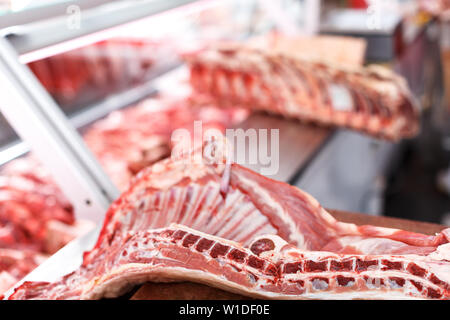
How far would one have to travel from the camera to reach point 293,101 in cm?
246

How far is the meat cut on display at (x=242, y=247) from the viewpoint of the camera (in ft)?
2.81

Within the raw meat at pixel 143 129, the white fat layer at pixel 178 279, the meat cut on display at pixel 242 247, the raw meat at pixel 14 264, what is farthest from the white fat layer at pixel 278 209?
the raw meat at pixel 143 129

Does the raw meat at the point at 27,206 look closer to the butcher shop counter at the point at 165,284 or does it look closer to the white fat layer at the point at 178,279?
the butcher shop counter at the point at 165,284

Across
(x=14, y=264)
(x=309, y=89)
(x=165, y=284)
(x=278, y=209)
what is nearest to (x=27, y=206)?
(x=14, y=264)

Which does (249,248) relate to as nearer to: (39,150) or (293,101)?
(39,150)

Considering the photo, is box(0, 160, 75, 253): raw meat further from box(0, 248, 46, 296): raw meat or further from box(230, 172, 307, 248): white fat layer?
box(230, 172, 307, 248): white fat layer

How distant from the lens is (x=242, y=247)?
3.15ft

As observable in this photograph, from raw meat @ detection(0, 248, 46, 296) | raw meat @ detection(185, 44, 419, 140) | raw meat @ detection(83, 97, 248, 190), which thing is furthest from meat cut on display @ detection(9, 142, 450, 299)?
raw meat @ detection(185, 44, 419, 140)

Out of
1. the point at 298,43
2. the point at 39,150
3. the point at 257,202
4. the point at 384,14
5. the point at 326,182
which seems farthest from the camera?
the point at 384,14

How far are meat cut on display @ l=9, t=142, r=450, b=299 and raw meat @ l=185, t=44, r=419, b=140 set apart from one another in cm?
137

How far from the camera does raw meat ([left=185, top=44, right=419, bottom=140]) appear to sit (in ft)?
7.62

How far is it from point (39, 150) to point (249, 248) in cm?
79
